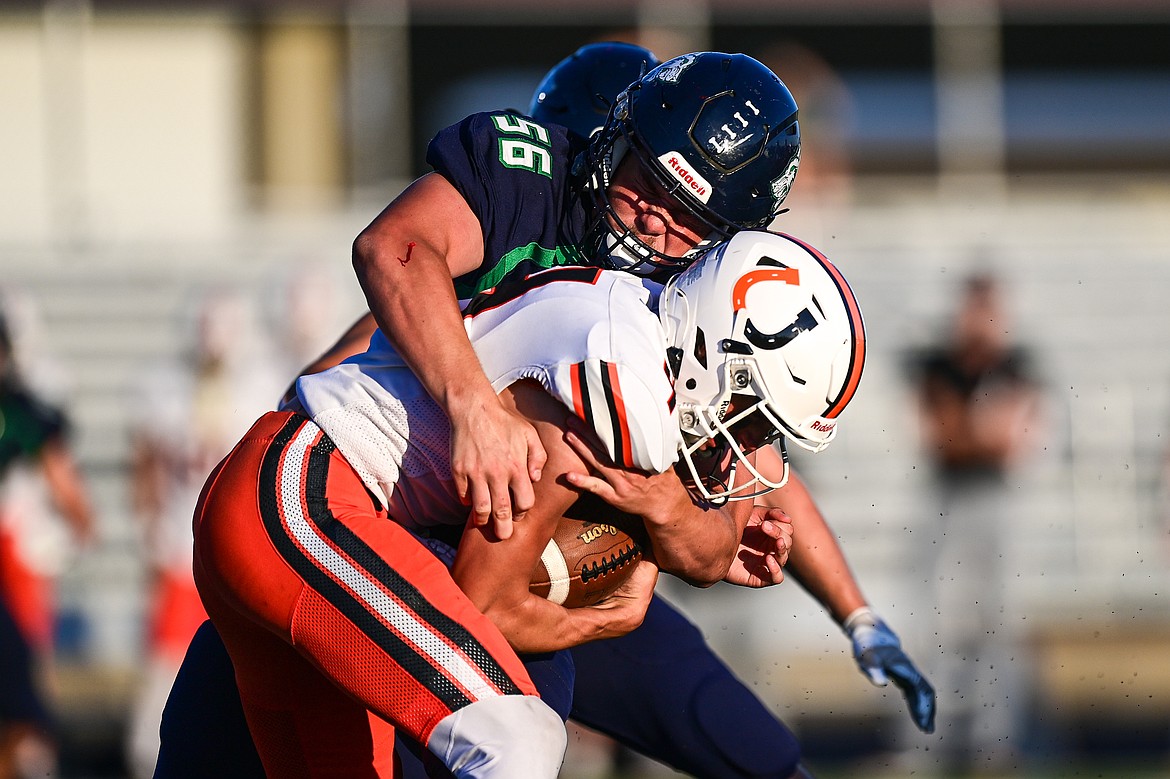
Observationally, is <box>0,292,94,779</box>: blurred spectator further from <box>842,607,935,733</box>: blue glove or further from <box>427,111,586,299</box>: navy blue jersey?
<box>427,111,586,299</box>: navy blue jersey

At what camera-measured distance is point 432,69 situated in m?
14.0

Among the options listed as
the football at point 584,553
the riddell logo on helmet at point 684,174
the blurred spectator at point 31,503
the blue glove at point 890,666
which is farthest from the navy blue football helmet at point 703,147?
the blurred spectator at point 31,503

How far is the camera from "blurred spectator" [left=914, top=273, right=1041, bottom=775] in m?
7.18

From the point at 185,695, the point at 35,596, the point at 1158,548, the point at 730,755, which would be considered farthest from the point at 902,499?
the point at 185,695

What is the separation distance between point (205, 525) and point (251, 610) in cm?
19

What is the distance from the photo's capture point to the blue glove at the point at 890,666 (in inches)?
133

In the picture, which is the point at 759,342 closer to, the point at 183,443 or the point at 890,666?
the point at 890,666

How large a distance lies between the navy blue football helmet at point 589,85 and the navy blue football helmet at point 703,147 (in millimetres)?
764

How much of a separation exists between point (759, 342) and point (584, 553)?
1.59 ft

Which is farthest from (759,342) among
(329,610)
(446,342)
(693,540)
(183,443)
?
(183,443)

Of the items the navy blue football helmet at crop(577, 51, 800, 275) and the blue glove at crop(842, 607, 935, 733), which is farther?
the blue glove at crop(842, 607, 935, 733)

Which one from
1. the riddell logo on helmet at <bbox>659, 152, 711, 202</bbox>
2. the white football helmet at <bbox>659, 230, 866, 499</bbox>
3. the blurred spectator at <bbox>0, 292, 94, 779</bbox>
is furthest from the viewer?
the blurred spectator at <bbox>0, 292, 94, 779</bbox>

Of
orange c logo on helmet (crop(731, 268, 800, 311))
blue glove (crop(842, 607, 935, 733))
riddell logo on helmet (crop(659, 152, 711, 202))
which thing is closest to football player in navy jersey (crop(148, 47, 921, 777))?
riddell logo on helmet (crop(659, 152, 711, 202))

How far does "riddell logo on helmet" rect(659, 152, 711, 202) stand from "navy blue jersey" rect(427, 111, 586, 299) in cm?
23
